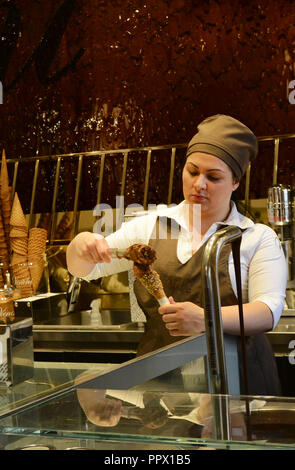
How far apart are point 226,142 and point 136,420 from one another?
50.7 inches

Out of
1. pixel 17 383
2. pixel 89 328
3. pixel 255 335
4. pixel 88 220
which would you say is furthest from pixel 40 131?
pixel 17 383

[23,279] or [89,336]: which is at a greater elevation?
[23,279]

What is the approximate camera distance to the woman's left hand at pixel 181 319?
5.02ft

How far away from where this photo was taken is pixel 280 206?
253 cm

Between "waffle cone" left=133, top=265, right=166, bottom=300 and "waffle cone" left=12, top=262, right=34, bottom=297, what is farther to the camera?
"waffle cone" left=12, top=262, right=34, bottom=297

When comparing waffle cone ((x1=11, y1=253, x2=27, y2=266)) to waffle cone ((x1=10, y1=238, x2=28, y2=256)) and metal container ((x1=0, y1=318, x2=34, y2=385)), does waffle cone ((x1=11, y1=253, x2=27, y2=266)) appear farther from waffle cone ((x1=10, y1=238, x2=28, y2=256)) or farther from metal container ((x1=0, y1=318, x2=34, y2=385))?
metal container ((x1=0, y1=318, x2=34, y2=385))

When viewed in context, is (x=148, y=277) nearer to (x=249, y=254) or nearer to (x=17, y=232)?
(x=249, y=254)

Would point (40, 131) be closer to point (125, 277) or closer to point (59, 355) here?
point (125, 277)

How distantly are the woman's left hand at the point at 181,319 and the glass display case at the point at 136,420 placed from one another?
0.53 metres

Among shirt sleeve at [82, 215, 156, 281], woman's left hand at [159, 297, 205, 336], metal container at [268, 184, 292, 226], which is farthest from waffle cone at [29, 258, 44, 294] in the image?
woman's left hand at [159, 297, 205, 336]

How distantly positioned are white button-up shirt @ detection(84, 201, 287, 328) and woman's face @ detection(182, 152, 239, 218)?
2.8 inches

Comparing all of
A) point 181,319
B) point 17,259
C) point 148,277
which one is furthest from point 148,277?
point 17,259

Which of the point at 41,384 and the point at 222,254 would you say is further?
the point at 222,254

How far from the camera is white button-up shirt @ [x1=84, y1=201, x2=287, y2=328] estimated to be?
1802mm
